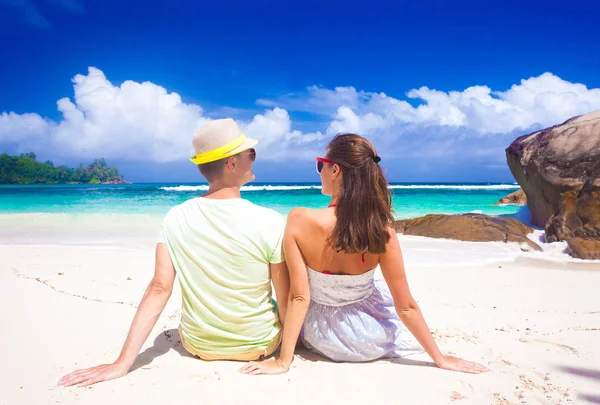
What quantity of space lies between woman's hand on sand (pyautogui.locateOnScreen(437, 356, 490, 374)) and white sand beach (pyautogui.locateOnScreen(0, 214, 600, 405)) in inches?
2.3

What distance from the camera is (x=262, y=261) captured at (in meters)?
2.71

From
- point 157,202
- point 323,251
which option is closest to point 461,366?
point 323,251

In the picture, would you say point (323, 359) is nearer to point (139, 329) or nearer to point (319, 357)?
point (319, 357)

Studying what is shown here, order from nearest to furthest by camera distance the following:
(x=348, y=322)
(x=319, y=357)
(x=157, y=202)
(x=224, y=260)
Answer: (x=224, y=260) → (x=348, y=322) → (x=319, y=357) → (x=157, y=202)

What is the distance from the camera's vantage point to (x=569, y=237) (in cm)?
825

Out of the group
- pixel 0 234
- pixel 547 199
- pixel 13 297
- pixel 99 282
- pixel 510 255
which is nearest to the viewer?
pixel 13 297

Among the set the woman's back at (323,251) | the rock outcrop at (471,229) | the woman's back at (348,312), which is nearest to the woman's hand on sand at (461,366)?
the woman's back at (348,312)

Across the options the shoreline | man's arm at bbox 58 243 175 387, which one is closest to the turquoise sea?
the shoreline

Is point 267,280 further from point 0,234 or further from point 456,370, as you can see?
point 0,234

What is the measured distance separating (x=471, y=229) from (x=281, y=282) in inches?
321

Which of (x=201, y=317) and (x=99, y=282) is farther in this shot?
(x=99, y=282)

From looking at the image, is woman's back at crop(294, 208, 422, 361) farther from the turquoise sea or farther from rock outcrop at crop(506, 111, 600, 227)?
the turquoise sea

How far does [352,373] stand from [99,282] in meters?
3.92

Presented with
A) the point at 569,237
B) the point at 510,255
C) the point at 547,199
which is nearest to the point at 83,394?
the point at 510,255
